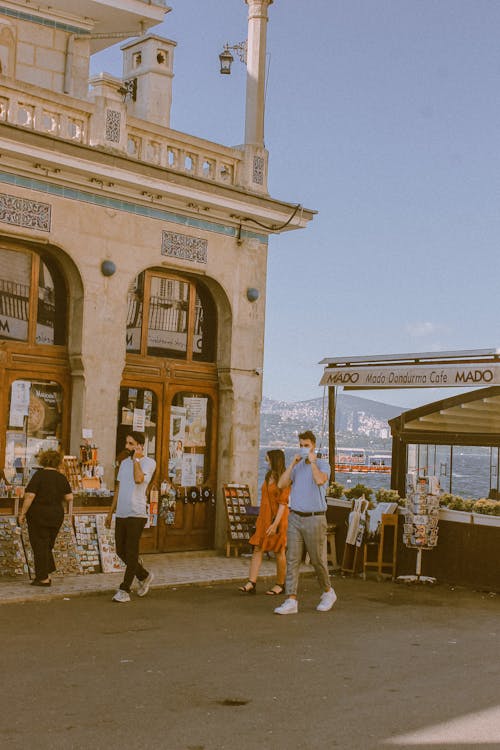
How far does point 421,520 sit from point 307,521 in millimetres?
3020

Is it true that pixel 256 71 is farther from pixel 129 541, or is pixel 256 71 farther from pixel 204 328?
pixel 129 541

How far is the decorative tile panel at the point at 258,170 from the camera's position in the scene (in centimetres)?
1566

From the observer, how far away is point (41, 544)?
11.1 m

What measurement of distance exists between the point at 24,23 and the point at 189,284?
4663 millimetres

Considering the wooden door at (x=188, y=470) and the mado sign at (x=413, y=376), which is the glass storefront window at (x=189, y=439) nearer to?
the wooden door at (x=188, y=470)

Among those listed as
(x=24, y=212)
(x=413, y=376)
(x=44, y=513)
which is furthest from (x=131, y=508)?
(x=413, y=376)

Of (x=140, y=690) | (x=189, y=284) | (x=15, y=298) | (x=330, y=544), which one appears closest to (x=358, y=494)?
(x=330, y=544)

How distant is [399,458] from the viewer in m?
15.6

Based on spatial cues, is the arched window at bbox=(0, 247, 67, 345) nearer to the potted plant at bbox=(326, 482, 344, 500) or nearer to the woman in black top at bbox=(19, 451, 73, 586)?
the woman in black top at bbox=(19, 451, 73, 586)

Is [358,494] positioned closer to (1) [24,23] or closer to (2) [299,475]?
(2) [299,475]

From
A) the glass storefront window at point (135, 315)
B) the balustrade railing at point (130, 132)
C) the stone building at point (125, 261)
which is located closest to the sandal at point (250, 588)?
the stone building at point (125, 261)

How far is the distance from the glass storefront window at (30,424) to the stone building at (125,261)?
19 mm

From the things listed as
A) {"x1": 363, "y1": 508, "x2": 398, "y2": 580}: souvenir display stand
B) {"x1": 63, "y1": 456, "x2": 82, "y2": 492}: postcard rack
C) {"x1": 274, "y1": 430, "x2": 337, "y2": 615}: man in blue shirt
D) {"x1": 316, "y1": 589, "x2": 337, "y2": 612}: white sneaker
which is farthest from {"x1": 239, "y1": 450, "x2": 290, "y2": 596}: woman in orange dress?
{"x1": 63, "y1": 456, "x2": 82, "y2": 492}: postcard rack

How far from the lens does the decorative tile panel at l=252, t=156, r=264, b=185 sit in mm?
15656
